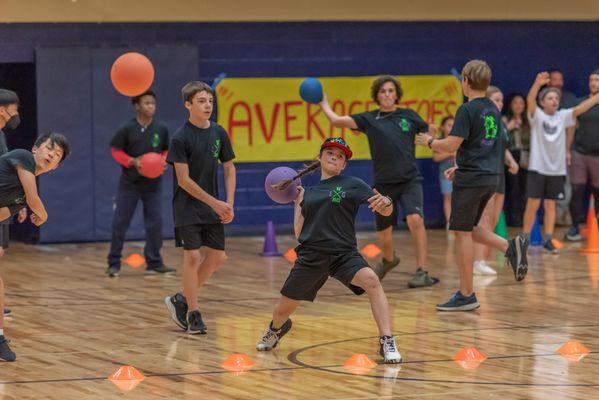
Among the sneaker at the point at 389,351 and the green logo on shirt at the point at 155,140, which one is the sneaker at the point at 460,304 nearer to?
the sneaker at the point at 389,351

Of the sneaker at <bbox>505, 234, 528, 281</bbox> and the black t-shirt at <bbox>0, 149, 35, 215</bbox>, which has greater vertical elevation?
the black t-shirt at <bbox>0, 149, 35, 215</bbox>

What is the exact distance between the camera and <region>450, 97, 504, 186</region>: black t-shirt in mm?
10445

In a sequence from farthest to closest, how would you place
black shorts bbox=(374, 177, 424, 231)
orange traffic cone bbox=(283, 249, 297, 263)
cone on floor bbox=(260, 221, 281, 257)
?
cone on floor bbox=(260, 221, 281, 257), orange traffic cone bbox=(283, 249, 297, 263), black shorts bbox=(374, 177, 424, 231)

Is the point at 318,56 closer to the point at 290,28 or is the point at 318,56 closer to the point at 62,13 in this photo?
the point at 290,28

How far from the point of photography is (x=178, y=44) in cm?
1681

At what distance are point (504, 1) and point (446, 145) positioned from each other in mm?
8347

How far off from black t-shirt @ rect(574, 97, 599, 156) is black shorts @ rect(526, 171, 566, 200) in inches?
32.6

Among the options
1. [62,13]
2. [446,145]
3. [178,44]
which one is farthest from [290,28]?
[446,145]

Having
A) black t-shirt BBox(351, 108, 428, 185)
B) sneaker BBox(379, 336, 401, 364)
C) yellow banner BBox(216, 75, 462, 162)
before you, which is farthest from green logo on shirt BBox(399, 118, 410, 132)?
yellow banner BBox(216, 75, 462, 162)

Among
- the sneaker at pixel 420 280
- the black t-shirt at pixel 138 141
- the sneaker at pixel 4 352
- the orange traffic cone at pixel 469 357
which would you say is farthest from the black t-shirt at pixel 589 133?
the sneaker at pixel 4 352

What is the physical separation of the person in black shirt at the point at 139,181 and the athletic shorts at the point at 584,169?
5656 millimetres

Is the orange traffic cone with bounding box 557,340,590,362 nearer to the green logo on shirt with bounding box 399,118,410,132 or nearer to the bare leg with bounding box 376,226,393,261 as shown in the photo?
the bare leg with bounding box 376,226,393,261

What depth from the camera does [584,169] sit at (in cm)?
1599

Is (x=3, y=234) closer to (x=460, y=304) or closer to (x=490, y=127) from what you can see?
(x=460, y=304)
